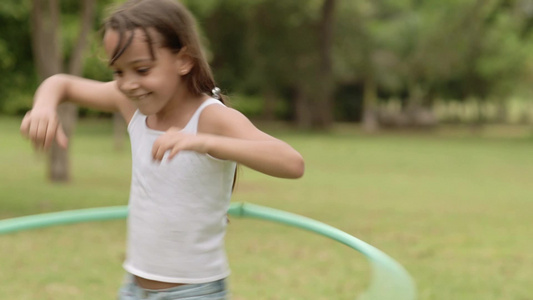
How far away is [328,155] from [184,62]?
22.4 meters

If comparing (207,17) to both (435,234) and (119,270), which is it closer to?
(435,234)

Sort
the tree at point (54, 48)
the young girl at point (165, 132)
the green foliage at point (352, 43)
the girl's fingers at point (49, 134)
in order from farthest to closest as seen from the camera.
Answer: the green foliage at point (352, 43) < the tree at point (54, 48) < the young girl at point (165, 132) < the girl's fingers at point (49, 134)

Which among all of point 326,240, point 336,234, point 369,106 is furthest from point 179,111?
point 369,106

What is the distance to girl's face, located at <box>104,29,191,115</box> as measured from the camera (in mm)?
2705

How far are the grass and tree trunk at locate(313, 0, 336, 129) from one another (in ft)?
49.9

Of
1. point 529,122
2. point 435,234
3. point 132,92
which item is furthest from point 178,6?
point 529,122

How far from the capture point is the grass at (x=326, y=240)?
268 inches

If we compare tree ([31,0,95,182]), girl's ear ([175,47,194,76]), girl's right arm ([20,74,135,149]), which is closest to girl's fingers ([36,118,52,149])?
girl's right arm ([20,74,135,149])

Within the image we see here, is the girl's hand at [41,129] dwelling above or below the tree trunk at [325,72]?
above

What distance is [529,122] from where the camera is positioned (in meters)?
57.4

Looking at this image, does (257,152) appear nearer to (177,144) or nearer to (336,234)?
(177,144)

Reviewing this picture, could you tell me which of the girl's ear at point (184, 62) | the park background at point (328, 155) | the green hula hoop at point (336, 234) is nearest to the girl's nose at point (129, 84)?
the girl's ear at point (184, 62)

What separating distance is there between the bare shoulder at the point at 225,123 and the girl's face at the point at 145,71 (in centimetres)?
16

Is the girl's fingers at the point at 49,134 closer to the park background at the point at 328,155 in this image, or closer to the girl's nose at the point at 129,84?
the girl's nose at the point at 129,84
